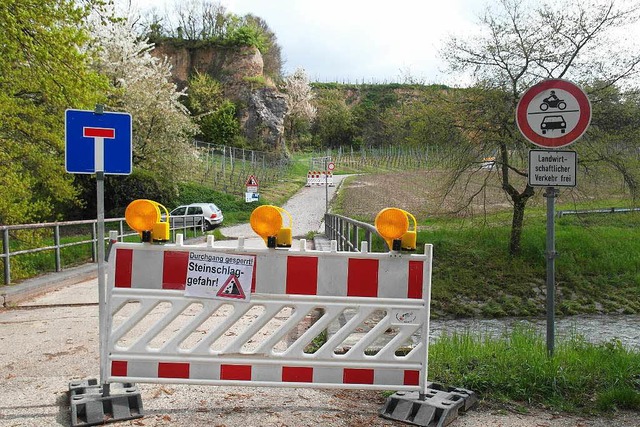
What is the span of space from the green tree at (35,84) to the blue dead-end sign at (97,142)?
21.9 ft

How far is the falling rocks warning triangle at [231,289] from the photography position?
13.2 ft

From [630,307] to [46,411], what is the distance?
700 inches

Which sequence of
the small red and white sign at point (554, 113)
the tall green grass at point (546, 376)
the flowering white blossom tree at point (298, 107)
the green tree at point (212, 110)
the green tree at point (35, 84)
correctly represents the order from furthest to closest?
the flowering white blossom tree at point (298, 107) < the green tree at point (212, 110) < the green tree at point (35, 84) < the small red and white sign at point (554, 113) < the tall green grass at point (546, 376)

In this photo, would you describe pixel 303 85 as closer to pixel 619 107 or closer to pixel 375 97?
pixel 375 97

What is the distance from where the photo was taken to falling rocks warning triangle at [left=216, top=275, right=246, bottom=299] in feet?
13.2

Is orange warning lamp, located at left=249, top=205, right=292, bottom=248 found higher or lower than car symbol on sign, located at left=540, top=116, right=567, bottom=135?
lower

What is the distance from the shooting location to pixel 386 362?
4152mm

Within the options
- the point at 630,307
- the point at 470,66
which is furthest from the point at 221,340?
the point at 470,66

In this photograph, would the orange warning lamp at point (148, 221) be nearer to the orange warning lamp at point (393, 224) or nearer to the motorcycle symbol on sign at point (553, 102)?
the orange warning lamp at point (393, 224)

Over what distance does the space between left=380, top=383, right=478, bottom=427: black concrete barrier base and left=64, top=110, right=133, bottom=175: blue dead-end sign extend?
104 inches

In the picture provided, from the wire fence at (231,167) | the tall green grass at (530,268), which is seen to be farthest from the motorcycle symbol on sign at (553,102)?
the wire fence at (231,167)

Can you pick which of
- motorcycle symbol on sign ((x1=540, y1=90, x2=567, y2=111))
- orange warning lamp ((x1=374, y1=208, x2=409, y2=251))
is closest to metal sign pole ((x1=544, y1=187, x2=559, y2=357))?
motorcycle symbol on sign ((x1=540, y1=90, x2=567, y2=111))

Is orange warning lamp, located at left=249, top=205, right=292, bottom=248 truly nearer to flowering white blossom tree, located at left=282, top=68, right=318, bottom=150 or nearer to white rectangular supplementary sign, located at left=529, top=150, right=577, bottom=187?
white rectangular supplementary sign, located at left=529, top=150, right=577, bottom=187

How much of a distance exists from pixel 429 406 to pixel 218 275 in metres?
1.62
